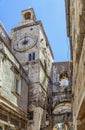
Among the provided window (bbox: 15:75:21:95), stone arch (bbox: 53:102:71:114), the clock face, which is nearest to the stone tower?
the clock face

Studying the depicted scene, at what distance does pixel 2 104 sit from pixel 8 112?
136 centimetres

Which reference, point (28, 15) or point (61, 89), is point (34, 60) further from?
point (28, 15)

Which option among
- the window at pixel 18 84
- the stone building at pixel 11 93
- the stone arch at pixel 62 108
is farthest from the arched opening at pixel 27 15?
the window at pixel 18 84

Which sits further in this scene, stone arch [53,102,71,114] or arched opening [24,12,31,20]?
arched opening [24,12,31,20]

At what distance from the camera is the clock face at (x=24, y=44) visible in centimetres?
2355

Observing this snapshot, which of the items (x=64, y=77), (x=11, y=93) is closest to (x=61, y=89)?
(x=64, y=77)

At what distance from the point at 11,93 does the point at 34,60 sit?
6955 mm

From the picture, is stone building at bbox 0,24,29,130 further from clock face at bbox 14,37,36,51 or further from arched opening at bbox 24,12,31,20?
arched opening at bbox 24,12,31,20

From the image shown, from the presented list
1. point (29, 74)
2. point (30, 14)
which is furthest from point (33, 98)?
point (30, 14)

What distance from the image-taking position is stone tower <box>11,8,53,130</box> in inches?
770

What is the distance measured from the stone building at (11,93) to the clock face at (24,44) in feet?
17.0

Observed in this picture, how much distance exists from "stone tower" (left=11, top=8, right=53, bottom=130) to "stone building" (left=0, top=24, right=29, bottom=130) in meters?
0.95

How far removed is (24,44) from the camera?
2389cm

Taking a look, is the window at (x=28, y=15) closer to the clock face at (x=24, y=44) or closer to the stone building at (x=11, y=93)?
the clock face at (x=24, y=44)
